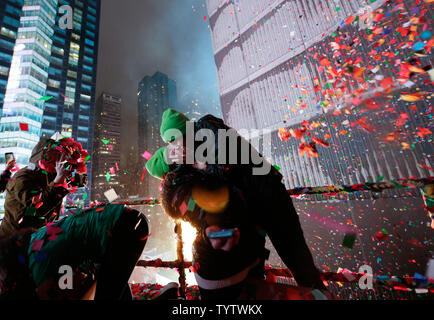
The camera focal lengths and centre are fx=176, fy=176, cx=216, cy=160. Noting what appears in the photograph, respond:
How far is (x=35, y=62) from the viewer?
2877 cm

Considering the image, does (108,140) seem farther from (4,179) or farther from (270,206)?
(270,206)

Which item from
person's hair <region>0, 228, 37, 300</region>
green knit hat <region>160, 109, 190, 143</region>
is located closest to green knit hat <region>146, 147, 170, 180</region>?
green knit hat <region>160, 109, 190, 143</region>

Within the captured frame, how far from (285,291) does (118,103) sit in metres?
76.5

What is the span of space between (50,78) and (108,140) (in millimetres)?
27936

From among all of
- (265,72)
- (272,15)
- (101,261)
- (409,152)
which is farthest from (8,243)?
(272,15)

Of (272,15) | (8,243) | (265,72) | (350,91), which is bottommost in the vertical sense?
(8,243)

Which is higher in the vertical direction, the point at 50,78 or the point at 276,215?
the point at 50,78

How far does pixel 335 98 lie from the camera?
471cm

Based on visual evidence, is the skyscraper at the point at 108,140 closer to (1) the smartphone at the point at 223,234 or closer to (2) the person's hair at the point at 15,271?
(2) the person's hair at the point at 15,271

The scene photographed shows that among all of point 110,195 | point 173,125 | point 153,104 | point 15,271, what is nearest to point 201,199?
point 173,125

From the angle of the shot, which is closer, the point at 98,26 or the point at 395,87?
the point at 395,87

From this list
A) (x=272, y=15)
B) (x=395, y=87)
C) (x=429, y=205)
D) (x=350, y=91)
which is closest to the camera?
(x=429, y=205)

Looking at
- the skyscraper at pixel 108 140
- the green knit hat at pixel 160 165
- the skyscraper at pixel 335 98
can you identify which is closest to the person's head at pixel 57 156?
the green knit hat at pixel 160 165

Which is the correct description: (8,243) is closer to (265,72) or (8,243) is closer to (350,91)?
(350,91)
